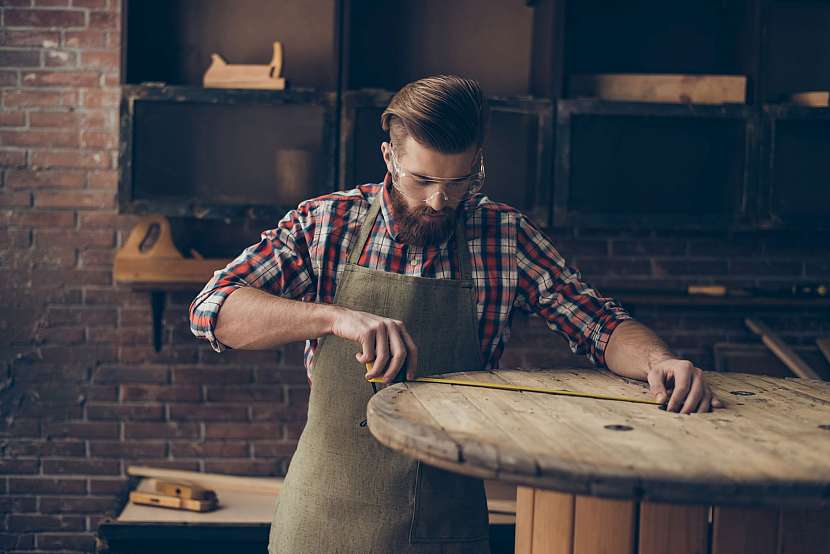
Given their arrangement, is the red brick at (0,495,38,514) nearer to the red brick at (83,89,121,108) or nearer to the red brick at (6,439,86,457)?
the red brick at (6,439,86,457)

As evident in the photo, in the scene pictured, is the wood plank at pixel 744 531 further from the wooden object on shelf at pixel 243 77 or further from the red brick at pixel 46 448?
the red brick at pixel 46 448

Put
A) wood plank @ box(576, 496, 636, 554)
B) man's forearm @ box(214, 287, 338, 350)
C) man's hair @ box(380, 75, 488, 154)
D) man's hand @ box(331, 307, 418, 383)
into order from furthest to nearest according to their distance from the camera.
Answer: man's hair @ box(380, 75, 488, 154), man's forearm @ box(214, 287, 338, 350), man's hand @ box(331, 307, 418, 383), wood plank @ box(576, 496, 636, 554)

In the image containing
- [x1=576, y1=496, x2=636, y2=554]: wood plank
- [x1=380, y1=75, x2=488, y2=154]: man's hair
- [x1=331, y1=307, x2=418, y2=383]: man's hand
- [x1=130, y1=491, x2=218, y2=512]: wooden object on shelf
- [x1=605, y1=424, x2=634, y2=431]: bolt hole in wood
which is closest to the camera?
[x1=605, y1=424, x2=634, y2=431]: bolt hole in wood

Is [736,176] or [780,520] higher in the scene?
[736,176]

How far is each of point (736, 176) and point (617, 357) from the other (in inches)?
61.9

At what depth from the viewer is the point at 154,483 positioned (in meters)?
3.39

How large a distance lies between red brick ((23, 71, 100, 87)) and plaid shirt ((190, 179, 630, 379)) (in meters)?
1.74

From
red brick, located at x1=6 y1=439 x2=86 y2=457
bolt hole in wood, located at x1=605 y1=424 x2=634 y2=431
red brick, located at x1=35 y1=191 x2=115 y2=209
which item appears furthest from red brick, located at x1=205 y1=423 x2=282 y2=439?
bolt hole in wood, located at x1=605 y1=424 x2=634 y2=431

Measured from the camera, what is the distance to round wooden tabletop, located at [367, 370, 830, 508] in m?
1.27

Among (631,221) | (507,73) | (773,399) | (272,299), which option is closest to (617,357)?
(773,399)

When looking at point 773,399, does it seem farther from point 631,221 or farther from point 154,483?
point 154,483

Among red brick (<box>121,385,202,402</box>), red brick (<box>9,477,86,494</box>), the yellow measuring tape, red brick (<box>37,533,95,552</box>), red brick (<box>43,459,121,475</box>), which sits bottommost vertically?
red brick (<box>37,533,95,552</box>)

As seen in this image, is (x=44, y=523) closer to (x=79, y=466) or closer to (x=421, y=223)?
(x=79, y=466)

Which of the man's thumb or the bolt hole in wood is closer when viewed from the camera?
the bolt hole in wood
